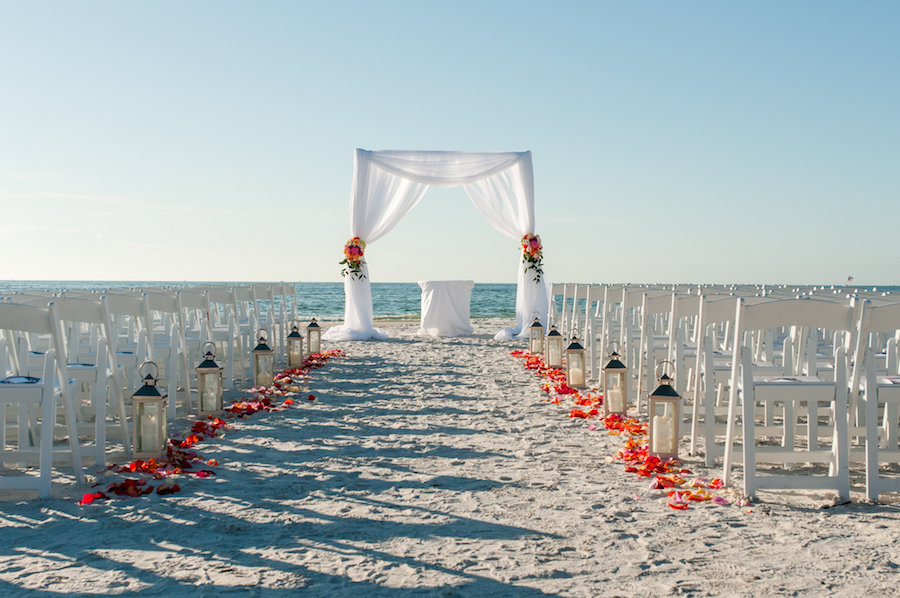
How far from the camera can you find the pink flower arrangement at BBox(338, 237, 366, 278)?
35.1 feet

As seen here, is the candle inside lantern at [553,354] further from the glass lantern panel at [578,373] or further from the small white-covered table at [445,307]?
the small white-covered table at [445,307]

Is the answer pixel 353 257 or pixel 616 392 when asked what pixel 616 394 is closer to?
pixel 616 392

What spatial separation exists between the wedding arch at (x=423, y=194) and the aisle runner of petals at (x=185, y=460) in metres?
4.64

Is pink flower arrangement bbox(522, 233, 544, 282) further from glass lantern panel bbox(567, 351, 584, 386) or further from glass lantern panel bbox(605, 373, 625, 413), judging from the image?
glass lantern panel bbox(605, 373, 625, 413)

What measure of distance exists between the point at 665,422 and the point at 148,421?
107 inches

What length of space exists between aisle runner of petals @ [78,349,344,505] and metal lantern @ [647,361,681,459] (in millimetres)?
2267

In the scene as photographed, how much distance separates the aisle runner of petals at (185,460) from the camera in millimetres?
3186

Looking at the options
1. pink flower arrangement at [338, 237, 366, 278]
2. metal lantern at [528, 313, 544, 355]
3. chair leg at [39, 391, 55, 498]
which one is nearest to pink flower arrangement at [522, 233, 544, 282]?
metal lantern at [528, 313, 544, 355]

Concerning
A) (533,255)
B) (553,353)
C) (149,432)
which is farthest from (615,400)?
(533,255)

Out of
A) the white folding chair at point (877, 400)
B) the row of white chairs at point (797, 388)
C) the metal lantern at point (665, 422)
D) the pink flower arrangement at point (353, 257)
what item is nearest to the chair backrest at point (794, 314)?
the row of white chairs at point (797, 388)

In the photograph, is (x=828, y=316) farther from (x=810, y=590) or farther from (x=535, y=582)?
(x=535, y=582)

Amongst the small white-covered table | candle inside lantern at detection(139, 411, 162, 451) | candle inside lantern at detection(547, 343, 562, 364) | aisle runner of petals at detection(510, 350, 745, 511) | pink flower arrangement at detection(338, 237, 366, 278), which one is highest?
pink flower arrangement at detection(338, 237, 366, 278)

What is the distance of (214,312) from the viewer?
28.6 ft

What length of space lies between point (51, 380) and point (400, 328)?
1039 centimetres
